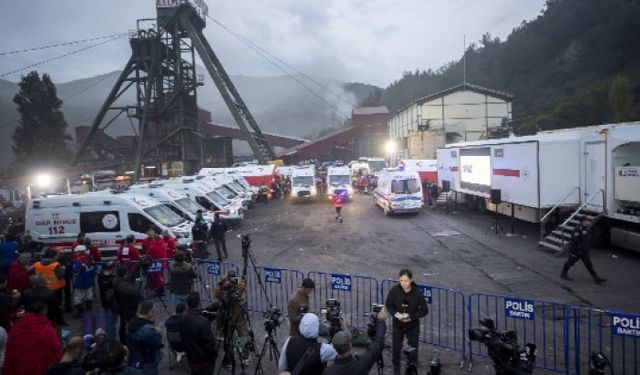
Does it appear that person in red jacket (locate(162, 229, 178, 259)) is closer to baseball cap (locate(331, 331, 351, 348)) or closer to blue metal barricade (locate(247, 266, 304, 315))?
blue metal barricade (locate(247, 266, 304, 315))

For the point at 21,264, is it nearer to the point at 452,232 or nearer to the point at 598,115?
the point at 452,232

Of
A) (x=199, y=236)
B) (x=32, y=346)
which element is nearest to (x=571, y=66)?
(x=199, y=236)

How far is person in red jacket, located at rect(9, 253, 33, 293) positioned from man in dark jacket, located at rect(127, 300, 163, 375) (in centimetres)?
493

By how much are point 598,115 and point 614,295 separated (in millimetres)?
51151

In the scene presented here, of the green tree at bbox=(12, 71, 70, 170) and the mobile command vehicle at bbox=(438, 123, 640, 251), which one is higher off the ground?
the green tree at bbox=(12, 71, 70, 170)

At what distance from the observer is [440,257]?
47.0ft

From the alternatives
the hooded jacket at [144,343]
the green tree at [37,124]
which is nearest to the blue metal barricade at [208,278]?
the hooded jacket at [144,343]

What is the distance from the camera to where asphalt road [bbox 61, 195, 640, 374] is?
10.2 meters

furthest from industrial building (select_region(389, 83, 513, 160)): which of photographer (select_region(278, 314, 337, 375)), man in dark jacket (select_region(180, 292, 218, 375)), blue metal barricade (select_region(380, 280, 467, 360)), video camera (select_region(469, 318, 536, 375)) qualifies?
photographer (select_region(278, 314, 337, 375))

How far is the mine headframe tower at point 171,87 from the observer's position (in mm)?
45625

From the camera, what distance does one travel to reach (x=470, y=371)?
6.79m

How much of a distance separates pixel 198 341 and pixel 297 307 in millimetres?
1444

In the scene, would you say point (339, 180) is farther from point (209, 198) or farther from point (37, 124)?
point (37, 124)

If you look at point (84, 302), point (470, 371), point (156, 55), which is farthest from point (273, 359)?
point (156, 55)
